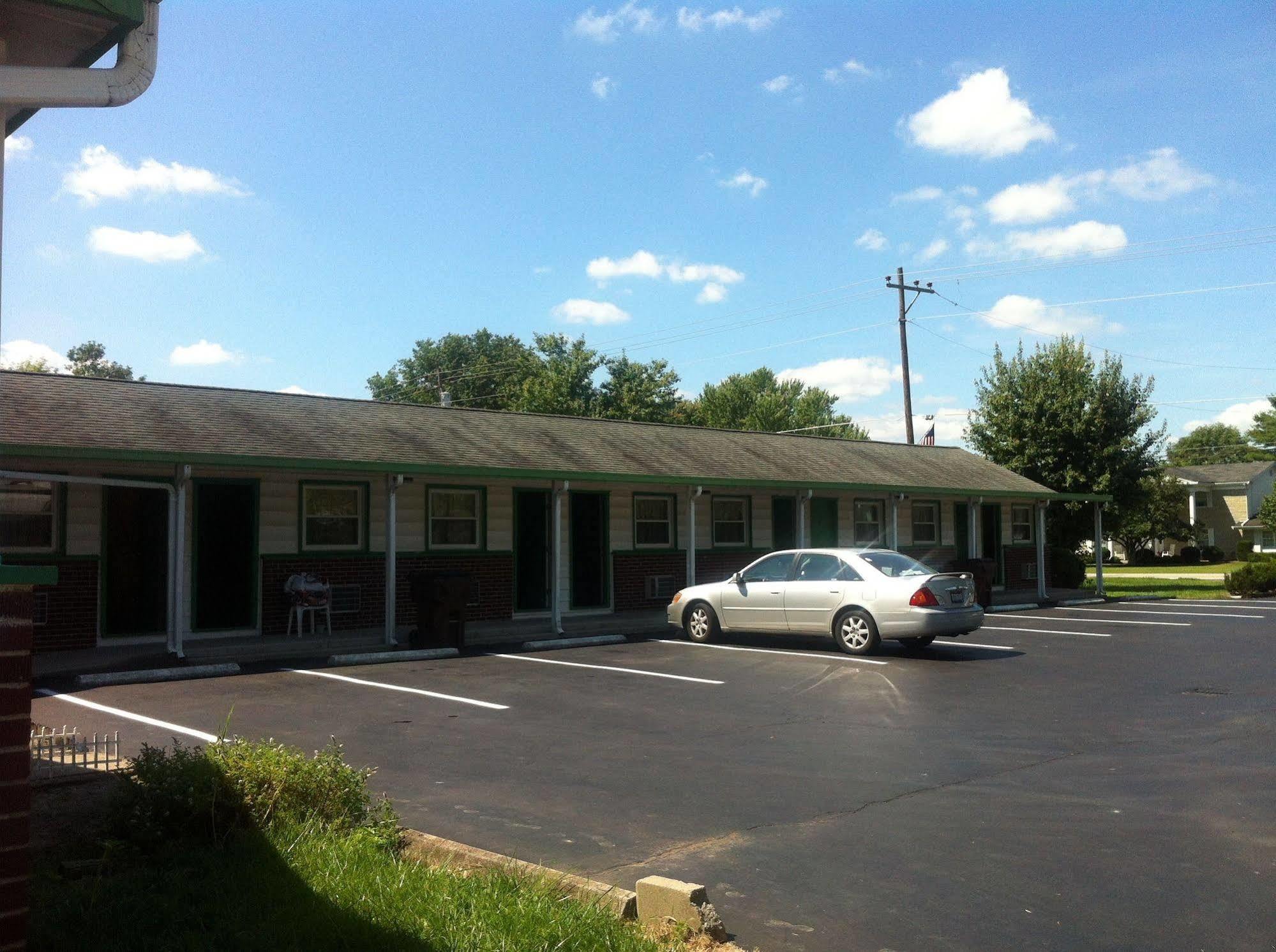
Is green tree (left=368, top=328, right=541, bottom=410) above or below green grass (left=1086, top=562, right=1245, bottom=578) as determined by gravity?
above

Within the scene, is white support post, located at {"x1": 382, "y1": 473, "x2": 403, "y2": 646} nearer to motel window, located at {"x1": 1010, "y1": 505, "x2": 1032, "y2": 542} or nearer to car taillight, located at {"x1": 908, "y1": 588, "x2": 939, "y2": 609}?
car taillight, located at {"x1": 908, "y1": 588, "x2": 939, "y2": 609}

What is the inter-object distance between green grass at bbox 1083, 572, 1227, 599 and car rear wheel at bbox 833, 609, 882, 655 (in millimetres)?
17031

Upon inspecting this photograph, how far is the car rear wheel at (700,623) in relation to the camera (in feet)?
55.3

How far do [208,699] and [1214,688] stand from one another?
10697 millimetres

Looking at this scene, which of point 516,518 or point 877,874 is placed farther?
point 516,518

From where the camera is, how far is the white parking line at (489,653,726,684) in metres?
12.8

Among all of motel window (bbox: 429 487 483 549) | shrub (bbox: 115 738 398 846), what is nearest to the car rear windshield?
motel window (bbox: 429 487 483 549)

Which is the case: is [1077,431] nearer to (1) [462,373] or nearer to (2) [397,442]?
(2) [397,442]

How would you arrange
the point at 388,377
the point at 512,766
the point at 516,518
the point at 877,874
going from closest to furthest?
the point at 877,874
the point at 512,766
the point at 516,518
the point at 388,377

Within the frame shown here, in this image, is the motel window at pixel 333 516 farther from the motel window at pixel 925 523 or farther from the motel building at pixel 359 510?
the motel window at pixel 925 523

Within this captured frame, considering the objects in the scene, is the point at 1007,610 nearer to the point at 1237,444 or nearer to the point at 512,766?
the point at 512,766

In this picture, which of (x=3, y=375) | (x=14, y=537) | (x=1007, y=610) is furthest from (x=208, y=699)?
(x=1007, y=610)

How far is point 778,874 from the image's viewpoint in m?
5.57

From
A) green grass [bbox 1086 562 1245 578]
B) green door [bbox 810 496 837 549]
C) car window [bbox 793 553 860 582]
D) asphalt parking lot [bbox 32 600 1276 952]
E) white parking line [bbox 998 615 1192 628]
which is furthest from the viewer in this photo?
green grass [bbox 1086 562 1245 578]
